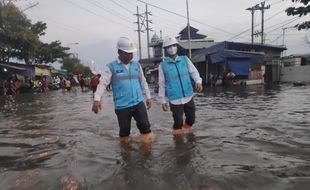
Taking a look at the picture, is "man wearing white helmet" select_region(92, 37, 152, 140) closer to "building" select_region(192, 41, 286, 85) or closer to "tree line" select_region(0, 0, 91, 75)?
"building" select_region(192, 41, 286, 85)

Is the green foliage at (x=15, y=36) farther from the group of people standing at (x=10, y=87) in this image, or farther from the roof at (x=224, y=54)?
the roof at (x=224, y=54)

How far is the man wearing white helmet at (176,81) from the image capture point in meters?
6.68

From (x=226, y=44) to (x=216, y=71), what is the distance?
2542mm

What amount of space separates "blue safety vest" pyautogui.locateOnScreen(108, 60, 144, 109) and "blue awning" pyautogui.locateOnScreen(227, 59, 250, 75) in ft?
84.9

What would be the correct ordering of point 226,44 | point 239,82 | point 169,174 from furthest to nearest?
point 226,44, point 239,82, point 169,174

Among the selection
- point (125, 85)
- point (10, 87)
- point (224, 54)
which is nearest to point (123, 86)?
point (125, 85)

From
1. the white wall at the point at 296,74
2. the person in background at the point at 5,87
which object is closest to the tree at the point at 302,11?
the white wall at the point at 296,74

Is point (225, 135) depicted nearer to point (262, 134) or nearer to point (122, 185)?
point (262, 134)

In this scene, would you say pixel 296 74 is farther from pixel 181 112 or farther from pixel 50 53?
pixel 50 53

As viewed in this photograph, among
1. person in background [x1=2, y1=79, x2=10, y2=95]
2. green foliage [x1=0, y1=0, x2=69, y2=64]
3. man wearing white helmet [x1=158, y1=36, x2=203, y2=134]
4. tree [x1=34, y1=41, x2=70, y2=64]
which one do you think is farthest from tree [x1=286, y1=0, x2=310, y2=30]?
tree [x1=34, y1=41, x2=70, y2=64]

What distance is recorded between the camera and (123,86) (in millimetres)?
6051

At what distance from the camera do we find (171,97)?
6738mm

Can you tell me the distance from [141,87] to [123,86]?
442mm

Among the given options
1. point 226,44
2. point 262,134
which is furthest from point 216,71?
point 262,134
